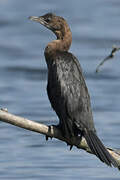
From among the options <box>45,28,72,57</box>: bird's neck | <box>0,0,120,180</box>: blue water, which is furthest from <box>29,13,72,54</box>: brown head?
<box>0,0,120,180</box>: blue water

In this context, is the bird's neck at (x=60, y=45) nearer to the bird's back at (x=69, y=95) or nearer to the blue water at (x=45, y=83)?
the bird's back at (x=69, y=95)

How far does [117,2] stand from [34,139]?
5.91 metres

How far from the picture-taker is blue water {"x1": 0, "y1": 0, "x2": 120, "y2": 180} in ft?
37.1

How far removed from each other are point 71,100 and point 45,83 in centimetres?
567

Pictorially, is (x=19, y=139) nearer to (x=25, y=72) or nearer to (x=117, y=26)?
(x=25, y=72)

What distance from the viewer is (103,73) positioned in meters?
14.6

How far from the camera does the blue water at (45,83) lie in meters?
11.3

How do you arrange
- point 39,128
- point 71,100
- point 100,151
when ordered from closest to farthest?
point 39,128 → point 100,151 → point 71,100

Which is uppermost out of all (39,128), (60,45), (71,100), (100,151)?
(60,45)

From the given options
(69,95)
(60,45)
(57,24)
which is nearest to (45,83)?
(57,24)

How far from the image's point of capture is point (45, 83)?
554 inches

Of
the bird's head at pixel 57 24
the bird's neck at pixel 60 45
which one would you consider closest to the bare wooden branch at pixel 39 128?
the bird's neck at pixel 60 45

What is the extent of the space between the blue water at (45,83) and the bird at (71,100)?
2487mm

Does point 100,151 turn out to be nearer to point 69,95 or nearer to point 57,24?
point 69,95
